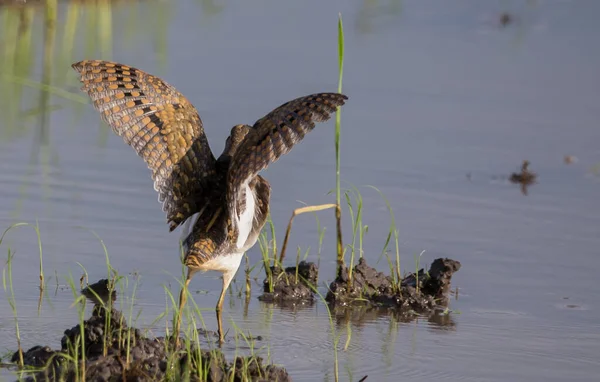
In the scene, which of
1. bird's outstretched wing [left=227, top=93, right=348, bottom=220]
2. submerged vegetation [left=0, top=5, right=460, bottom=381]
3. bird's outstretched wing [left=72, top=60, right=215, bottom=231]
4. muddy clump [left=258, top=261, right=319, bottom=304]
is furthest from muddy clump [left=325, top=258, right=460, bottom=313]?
bird's outstretched wing [left=227, top=93, right=348, bottom=220]

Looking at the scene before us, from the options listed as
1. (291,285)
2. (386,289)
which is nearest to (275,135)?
(291,285)

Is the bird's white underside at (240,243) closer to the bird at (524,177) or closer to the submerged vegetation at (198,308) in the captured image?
the submerged vegetation at (198,308)

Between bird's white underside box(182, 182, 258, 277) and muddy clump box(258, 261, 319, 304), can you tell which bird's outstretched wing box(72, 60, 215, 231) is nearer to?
bird's white underside box(182, 182, 258, 277)

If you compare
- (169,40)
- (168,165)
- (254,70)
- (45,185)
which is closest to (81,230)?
(45,185)

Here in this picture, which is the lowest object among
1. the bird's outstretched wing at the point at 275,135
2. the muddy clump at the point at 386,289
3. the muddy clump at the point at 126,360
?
the muddy clump at the point at 126,360

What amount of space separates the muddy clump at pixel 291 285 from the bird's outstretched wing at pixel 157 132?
837 mm

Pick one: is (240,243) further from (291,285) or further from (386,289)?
(386,289)

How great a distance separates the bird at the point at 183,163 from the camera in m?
6.89

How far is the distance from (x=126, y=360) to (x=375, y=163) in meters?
4.77

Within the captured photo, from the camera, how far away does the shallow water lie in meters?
7.14

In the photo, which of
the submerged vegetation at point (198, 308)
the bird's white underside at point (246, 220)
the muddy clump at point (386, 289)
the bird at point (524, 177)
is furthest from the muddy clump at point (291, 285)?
the bird at point (524, 177)

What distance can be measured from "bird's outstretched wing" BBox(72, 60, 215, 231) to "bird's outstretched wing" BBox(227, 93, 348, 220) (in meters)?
0.49

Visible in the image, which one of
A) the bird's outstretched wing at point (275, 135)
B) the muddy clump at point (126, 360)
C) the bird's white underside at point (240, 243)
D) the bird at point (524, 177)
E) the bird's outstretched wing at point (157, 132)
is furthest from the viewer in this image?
the bird at point (524, 177)

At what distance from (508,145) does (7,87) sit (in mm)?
4473
